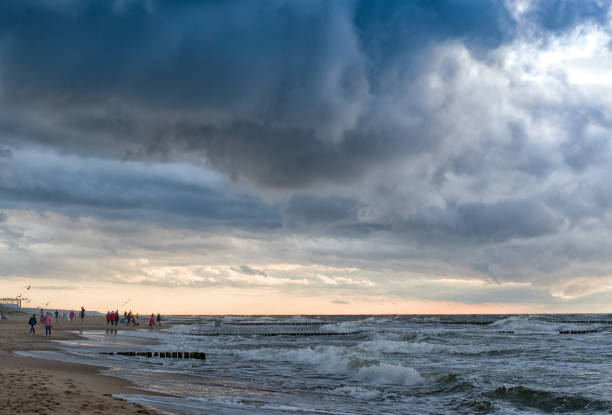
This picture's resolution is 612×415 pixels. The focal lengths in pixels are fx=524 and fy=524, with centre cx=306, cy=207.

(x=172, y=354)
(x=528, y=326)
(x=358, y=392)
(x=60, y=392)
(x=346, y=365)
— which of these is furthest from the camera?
(x=528, y=326)

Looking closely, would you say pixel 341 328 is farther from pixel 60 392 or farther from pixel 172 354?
pixel 60 392

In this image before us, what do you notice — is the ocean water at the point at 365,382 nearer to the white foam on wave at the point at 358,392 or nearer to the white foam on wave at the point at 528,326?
the white foam on wave at the point at 358,392

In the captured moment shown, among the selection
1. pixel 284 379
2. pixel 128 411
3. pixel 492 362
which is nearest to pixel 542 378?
pixel 492 362

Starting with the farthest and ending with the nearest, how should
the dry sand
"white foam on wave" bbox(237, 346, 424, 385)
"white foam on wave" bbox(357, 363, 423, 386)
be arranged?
"white foam on wave" bbox(237, 346, 424, 385) → "white foam on wave" bbox(357, 363, 423, 386) → the dry sand

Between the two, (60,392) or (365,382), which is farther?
(365,382)

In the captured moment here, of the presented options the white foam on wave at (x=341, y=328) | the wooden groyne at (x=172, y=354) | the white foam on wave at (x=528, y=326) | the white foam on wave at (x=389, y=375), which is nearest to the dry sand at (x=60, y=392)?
the wooden groyne at (x=172, y=354)

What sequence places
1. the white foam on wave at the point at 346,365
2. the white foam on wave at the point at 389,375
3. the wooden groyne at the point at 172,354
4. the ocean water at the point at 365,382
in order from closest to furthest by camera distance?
the ocean water at the point at 365,382
the white foam on wave at the point at 389,375
the white foam on wave at the point at 346,365
the wooden groyne at the point at 172,354

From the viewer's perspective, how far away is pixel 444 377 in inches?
869

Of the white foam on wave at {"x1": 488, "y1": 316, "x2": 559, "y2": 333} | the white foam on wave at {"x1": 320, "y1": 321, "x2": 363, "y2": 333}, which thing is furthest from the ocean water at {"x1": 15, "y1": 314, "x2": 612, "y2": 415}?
the white foam on wave at {"x1": 488, "y1": 316, "x2": 559, "y2": 333}

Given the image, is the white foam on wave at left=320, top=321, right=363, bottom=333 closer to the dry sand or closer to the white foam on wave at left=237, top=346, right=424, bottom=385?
the white foam on wave at left=237, top=346, right=424, bottom=385

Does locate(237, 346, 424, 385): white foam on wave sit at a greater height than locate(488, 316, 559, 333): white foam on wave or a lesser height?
greater

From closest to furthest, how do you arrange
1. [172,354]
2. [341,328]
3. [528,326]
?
[172,354] < [341,328] < [528,326]

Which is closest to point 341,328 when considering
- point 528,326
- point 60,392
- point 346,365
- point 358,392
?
point 528,326

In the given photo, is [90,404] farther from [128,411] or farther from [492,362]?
[492,362]
